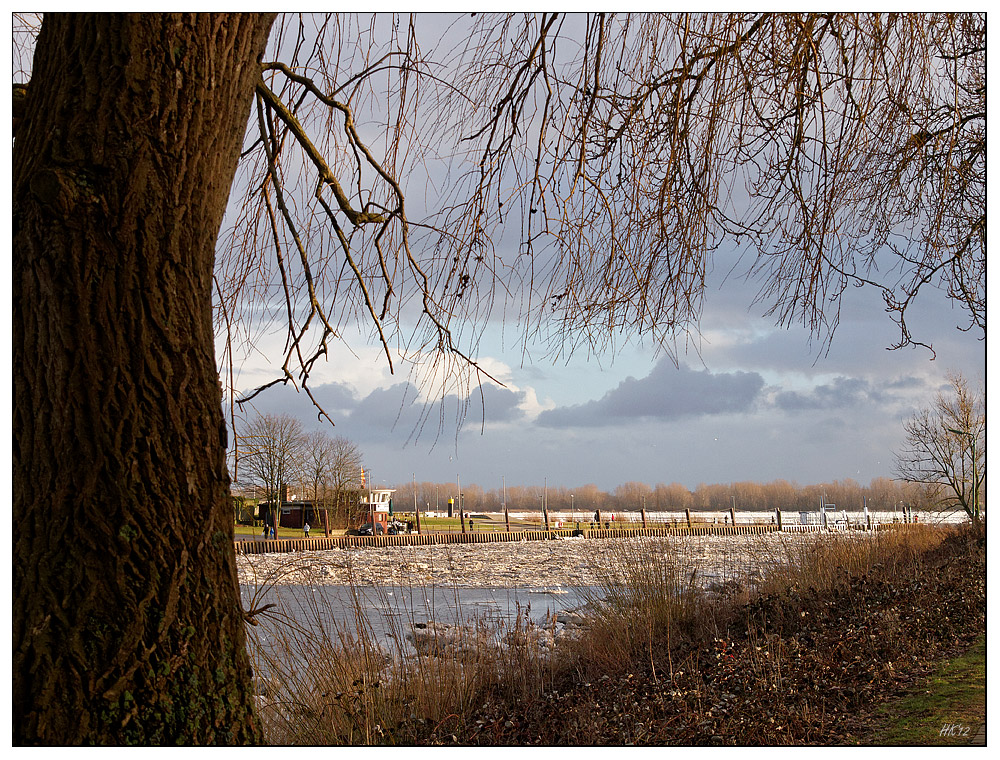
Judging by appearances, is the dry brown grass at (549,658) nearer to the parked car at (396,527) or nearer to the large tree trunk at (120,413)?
the large tree trunk at (120,413)

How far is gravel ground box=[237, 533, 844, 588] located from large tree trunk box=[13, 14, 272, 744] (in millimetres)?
1012

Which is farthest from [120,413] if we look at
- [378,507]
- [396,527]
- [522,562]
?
[396,527]

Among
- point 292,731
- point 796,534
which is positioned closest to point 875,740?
point 292,731

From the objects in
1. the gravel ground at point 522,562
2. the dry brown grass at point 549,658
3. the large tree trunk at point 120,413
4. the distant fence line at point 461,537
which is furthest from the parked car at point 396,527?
the large tree trunk at point 120,413

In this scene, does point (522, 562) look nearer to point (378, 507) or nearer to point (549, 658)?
point (378, 507)

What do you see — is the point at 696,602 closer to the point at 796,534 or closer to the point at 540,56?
the point at 796,534

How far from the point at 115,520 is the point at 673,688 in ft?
8.55

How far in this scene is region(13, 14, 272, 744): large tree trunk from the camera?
4.03 ft

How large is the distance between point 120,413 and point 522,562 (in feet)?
53.3

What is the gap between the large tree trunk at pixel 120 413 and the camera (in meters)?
1.23

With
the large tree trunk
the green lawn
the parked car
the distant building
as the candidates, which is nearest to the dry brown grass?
the green lawn

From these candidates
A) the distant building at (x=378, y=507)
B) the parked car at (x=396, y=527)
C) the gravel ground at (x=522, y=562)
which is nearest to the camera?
the gravel ground at (x=522, y=562)

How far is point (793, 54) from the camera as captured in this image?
6.26 ft

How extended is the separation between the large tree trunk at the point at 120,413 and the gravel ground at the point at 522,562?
1.01 m
